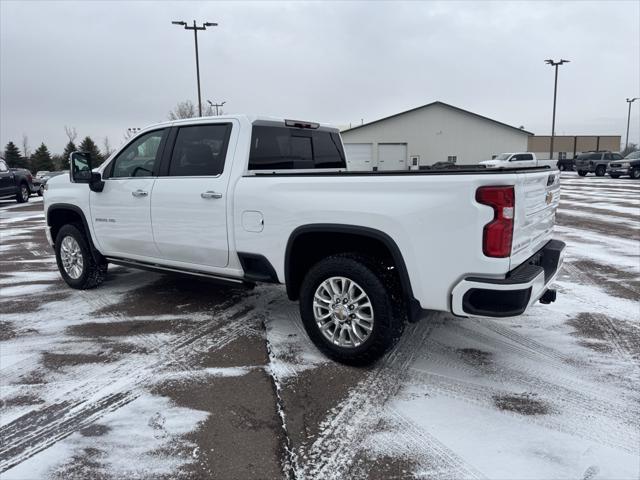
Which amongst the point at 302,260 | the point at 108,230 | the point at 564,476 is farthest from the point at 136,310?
the point at 564,476

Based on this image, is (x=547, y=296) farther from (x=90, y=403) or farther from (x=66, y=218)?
(x=66, y=218)

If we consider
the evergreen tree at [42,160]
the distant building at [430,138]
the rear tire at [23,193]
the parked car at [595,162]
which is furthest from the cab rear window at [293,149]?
the evergreen tree at [42,160]

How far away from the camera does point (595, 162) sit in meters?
34.3

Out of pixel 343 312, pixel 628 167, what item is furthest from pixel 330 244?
pixel 628 167

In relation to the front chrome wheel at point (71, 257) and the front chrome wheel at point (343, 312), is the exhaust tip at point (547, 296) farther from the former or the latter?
the front chrome wheel at point (71, 257)

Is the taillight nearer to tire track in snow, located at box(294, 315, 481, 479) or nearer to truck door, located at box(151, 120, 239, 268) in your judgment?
tire track in snow, located at box(294, 315, 481, 479)

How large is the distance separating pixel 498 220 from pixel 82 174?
14.5 feet

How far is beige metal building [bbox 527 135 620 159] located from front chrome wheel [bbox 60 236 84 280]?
6981cm

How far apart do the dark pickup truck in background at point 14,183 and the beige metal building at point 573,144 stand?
62.7 metres

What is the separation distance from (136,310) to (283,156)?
2.31 m

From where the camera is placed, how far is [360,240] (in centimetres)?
376

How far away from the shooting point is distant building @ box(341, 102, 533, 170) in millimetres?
46094

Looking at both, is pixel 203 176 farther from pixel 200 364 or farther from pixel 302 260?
pixel 200 364

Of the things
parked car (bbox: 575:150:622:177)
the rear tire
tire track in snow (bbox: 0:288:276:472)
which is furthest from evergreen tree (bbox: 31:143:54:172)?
tire track in snow (bbox: 0:288:276:472)
